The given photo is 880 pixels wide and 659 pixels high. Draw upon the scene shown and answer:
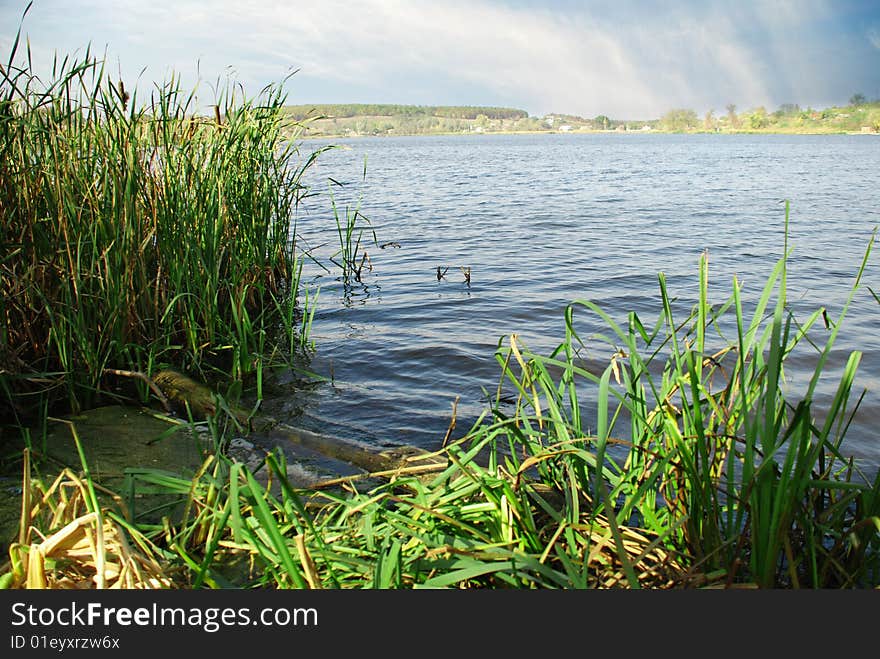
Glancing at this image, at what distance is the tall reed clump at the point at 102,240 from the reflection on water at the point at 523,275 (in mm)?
1016

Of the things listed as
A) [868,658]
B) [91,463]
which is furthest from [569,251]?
[868,658]

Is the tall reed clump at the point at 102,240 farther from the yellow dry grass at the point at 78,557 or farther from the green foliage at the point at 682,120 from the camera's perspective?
the green foliage at the point at 682,120

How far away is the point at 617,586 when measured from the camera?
2.09 metres

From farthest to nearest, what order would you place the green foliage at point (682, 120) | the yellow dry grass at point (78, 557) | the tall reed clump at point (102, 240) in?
the green foliage at point (682, 120)
the tall reed clump at point (102, 240)
the yellow dry grass at point (78, 557)

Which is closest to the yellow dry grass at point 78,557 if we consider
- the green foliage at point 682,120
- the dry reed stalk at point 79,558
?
the dry reed stalk at point 79,558

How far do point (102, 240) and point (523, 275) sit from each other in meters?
6.19

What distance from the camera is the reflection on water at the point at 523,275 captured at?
16.7 ft

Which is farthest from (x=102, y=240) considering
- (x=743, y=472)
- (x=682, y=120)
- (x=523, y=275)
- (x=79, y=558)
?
(x=682, y=120)

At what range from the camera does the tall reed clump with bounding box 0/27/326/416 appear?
3.57 m

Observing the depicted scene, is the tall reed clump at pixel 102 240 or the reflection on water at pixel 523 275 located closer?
the tall reed clump at pixel 102 240

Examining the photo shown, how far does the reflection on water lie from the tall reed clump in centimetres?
102

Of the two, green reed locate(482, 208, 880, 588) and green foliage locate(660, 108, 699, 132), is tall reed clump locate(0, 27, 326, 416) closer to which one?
green reed locate(482, 208, 880, 588)

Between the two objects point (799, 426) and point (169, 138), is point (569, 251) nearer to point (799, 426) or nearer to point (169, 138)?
point (169, 138)

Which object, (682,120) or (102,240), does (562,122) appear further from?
(102,240)
